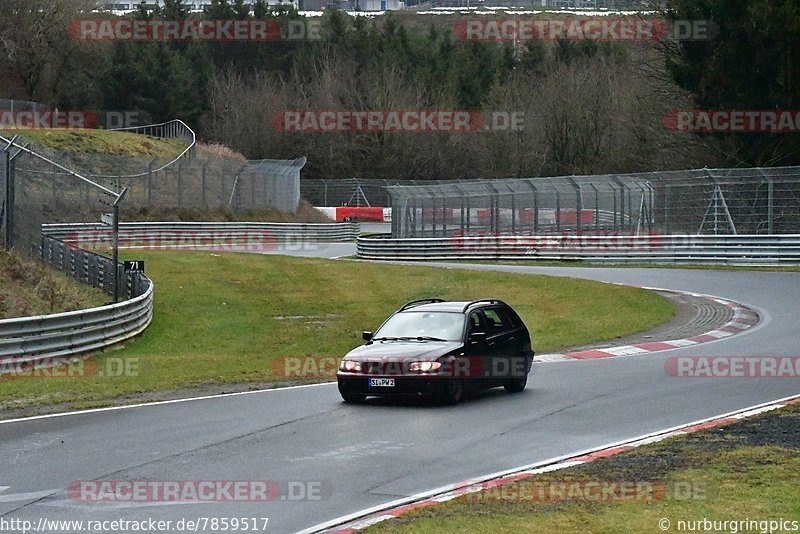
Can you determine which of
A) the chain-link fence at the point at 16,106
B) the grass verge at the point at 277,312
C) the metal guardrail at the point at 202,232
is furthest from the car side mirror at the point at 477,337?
the chain-link fence at the point at 16,106

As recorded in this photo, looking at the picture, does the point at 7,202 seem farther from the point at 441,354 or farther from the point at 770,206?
the point at 770,206

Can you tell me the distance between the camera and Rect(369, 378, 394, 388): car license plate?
1509 cm

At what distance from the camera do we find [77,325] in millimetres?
21547

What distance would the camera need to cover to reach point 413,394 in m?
15.1

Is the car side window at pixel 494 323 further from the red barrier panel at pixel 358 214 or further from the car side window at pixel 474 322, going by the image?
the red barrier panel at pixel 358 214

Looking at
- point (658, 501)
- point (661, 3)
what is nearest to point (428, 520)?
point (658, 501)

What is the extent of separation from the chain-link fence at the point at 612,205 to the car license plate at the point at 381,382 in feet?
81.2

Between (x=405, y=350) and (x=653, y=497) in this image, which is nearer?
(x=653, y=497)

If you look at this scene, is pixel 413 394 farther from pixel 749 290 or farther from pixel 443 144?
pixel 443 144

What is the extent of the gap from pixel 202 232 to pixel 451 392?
136 feet

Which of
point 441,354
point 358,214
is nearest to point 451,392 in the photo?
point 441,354

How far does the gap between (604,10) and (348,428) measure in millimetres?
185069

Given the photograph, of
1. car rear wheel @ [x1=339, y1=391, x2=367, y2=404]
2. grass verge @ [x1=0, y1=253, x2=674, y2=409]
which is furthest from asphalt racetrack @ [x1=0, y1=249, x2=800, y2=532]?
grass verge @ [x1=0, y1=253, x2=674, y2=409]

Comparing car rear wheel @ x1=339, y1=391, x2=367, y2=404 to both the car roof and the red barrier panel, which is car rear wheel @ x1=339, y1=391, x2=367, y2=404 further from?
the red barrier panel
